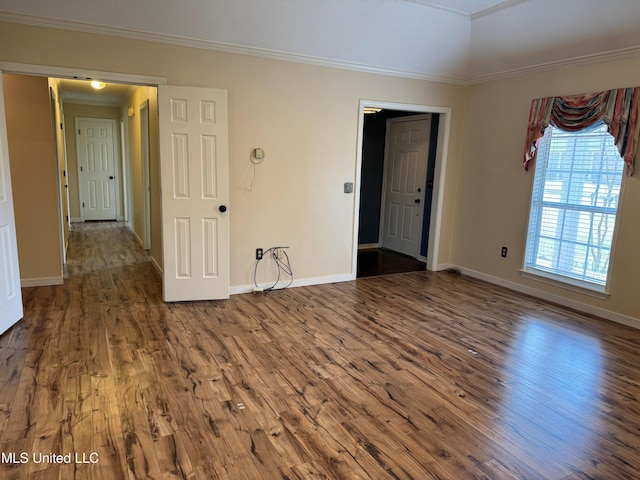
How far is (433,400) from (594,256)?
2.64m

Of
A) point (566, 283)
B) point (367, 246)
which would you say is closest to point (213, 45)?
point (367, 246)

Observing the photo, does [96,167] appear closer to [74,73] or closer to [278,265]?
[74,73]

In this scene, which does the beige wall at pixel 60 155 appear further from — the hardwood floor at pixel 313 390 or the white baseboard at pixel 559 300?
the white baseboard at pixel 559 300

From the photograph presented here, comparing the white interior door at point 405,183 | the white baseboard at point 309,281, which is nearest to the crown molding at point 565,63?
the white interior door at point 405,183

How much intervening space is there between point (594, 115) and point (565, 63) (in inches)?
25.6

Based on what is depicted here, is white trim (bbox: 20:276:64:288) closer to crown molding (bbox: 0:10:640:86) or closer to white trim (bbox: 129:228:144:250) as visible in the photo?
white trim (bbox: 129:228:144:250)

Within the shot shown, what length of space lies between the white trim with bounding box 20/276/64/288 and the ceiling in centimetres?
253

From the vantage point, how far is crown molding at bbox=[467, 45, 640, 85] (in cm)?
376

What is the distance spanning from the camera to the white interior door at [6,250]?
3254 millimetres

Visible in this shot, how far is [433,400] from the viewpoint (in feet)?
8.49

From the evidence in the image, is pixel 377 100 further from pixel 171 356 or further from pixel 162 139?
pixel 171 356

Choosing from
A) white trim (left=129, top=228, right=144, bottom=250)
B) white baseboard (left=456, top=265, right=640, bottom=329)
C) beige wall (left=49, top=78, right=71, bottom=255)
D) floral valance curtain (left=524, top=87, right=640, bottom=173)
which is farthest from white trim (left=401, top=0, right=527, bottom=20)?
white trim (left=129, top=228, right=144, bottom=250)

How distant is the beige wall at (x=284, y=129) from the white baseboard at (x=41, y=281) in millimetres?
1940

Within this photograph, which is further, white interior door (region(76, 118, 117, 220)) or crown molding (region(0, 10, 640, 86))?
white interior door (region(76, 118, 117, 220))
